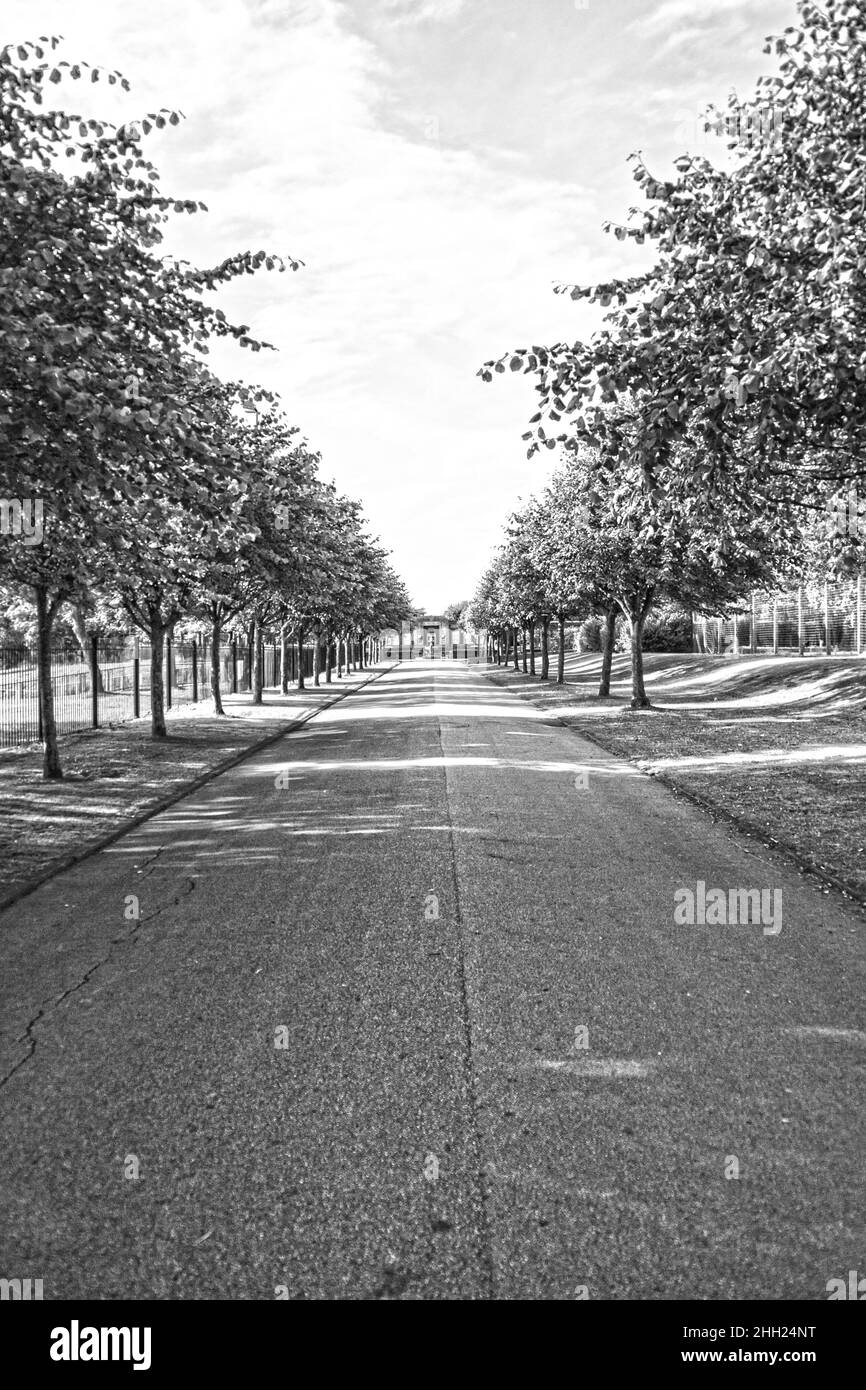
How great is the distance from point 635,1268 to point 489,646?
3758 inches

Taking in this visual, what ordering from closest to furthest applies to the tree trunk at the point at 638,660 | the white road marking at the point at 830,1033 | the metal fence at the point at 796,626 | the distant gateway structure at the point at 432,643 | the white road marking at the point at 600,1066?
1. the white road marking at the point at 600,1066
2. the white road marking at the point at 830,1033
3. the tree trunk at the point at 638,660
4. the metal fence at the point at 796,626
5. the distant gateway structure at the point at 432,643

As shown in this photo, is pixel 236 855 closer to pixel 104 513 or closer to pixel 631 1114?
pixel 104 513

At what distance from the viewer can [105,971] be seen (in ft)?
17.0

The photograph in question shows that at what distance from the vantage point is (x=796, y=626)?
5091 cm

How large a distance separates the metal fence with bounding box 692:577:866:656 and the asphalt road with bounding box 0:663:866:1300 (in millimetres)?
33394

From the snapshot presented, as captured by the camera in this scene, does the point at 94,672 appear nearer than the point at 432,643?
Yes

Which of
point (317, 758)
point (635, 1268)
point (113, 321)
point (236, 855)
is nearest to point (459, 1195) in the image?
point (635, 1268)
